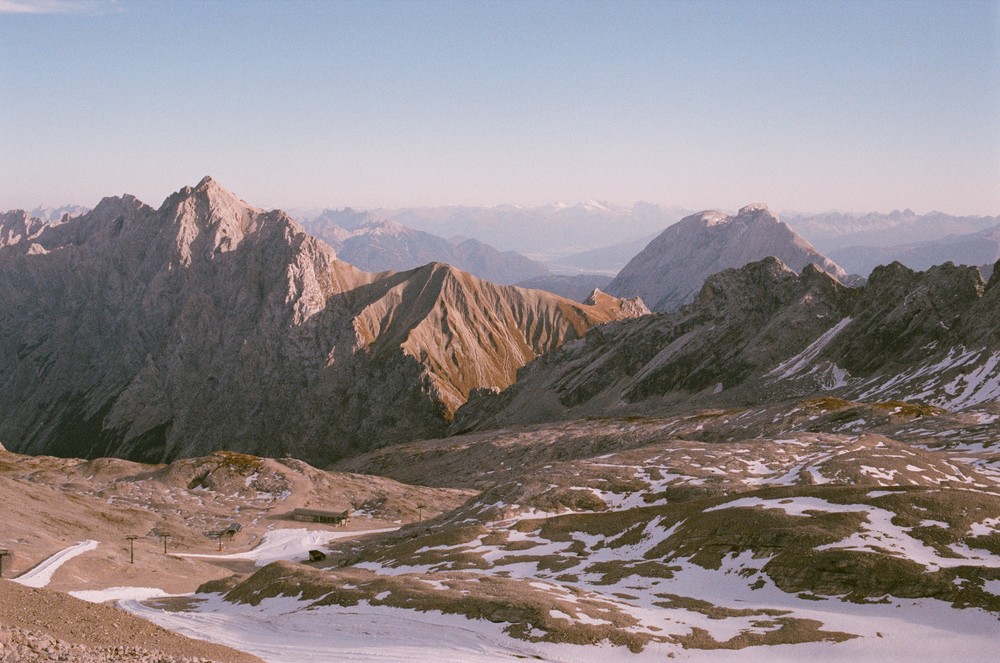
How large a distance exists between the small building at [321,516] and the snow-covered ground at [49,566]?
42.2 meters

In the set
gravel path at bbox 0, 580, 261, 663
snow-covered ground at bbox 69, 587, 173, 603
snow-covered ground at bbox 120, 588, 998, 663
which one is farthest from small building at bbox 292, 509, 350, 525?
gravel path at bbox 0, 580, 261, 663

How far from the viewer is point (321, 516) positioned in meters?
127

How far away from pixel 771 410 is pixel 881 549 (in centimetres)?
9780

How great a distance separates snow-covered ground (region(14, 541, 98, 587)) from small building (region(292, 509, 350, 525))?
Answer: 42196 millimetres

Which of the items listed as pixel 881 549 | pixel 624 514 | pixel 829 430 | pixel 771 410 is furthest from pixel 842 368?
pixel 881 549

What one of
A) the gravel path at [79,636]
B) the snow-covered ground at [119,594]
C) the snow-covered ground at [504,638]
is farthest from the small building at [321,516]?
the gravel path at [79,636]

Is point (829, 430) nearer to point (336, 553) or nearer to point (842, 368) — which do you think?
point (842, 368)

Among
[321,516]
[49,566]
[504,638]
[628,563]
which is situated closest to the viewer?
[504,638]

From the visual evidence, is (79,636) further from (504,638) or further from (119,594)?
(119,594)

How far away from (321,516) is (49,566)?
55687mm

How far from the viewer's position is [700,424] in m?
154

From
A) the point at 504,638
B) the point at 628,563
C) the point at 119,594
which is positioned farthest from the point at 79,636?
the point at 628,563

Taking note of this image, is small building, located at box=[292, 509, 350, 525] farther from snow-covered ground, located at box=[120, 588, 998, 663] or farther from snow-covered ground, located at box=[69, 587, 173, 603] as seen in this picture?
snow-covered ground, located at box=[120, 588, 998, 663]

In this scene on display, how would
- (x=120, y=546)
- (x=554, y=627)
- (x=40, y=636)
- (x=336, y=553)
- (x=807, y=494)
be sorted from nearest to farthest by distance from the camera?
(x=40, y=636) → (x=554, y=627) → (x=807, y=494) → (x=120, y=546) → (x=336, y=553)
